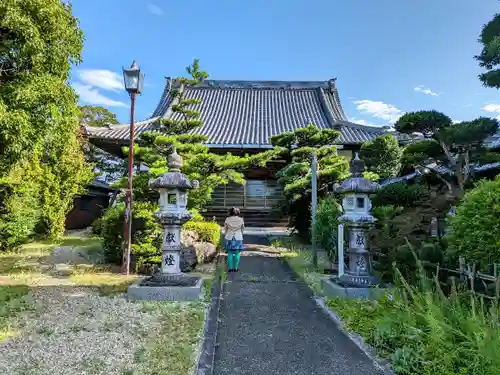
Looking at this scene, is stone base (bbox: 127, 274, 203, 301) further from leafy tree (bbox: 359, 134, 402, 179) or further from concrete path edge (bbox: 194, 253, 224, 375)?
leafy tree (bbox: 359, 134, 402, 179)

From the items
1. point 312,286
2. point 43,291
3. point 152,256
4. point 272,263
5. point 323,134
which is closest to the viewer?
point 43,291

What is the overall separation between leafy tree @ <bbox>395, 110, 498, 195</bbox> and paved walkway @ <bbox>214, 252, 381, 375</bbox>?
309 centimetres

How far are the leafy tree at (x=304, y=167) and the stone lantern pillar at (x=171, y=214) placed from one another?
3811mm

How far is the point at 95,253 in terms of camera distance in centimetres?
812

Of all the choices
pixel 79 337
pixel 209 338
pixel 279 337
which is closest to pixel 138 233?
pixel 79 337

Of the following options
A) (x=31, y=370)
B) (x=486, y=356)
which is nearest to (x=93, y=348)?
(x=31, y=370)

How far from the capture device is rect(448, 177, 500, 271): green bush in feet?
10.6

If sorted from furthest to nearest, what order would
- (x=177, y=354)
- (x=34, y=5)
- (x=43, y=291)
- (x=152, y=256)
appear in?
1. (x=152, y=256)
2. (x=43, y=291)
3. (x=34, y=5)
4. (x=177, y=354)

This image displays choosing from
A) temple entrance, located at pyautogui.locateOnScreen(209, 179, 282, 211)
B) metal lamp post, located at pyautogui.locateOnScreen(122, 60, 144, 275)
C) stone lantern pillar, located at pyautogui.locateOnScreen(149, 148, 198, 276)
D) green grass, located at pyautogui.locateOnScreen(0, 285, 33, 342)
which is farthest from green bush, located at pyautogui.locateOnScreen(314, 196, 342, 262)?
temple entrance, located at pyautogui.locateOnScreen(209, 179, 282, 211)

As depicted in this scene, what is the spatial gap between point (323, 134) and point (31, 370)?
26.9 ft

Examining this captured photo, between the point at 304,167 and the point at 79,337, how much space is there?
637 centimetres

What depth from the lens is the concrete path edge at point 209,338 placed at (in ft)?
9.14

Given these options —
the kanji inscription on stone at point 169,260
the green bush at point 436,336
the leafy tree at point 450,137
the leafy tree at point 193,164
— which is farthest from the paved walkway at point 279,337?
the leafy tree at point 450,137

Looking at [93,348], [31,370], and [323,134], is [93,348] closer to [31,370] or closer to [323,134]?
[31,370]
